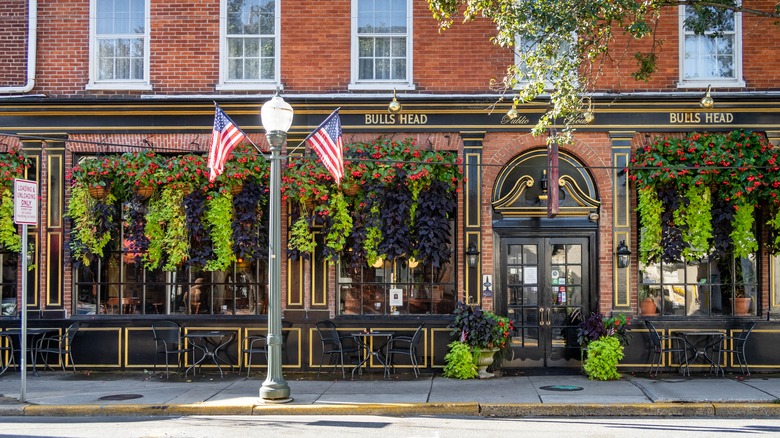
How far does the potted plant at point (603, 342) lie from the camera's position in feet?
43.7

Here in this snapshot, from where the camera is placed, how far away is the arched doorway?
47.4ft

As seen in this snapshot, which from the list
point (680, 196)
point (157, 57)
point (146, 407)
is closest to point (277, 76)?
point (157, 57)

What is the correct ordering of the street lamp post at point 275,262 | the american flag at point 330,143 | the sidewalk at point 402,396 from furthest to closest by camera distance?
the american flag at point 330,143 < the street lamp post at point 275,262 < the sidewalk at point 402,396

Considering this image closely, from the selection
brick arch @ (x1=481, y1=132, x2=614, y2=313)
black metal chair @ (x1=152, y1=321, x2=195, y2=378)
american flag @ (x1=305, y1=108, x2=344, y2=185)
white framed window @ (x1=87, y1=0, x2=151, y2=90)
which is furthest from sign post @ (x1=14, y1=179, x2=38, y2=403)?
brick arch @ (x1=481, y1=132, x2=614, y2=313)

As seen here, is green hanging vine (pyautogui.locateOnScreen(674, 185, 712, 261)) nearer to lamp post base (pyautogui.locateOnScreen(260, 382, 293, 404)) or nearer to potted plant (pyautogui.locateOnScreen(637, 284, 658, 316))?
potted plant (pyautogui.locateOnScreen(637, 284, 658, 316))

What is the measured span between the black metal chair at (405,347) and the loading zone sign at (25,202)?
5886 mm

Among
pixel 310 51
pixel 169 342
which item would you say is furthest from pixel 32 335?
pixel 310 51

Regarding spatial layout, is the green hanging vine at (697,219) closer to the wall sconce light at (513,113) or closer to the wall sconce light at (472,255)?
the wall sconce light at (513,113)

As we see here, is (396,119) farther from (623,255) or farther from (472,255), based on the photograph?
(623,255)

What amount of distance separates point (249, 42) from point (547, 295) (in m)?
6.81

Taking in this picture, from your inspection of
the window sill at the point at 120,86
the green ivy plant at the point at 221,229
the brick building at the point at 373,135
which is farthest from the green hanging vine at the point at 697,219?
the window sill at the point at 120,86

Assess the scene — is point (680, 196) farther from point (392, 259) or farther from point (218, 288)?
point (218, 288)

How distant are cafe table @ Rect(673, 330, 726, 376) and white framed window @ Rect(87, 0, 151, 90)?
10322 millimetres

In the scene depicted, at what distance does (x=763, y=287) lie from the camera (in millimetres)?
14227
